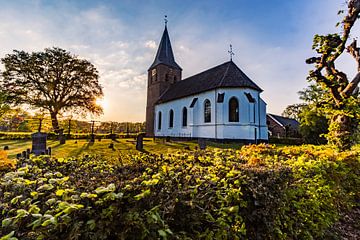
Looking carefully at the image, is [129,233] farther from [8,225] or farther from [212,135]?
[212,135]

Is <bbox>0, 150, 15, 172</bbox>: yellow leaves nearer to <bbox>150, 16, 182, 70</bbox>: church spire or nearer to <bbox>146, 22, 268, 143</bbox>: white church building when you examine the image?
<bbox>146, 22, 268, 143</bbox>: white church building

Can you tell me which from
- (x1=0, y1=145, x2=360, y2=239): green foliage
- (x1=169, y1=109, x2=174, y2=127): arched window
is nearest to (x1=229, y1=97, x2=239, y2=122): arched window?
(x1=169, y1=109, x2=174, y2=127): arched window

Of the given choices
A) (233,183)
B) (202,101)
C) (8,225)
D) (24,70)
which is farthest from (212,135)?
(24,70)

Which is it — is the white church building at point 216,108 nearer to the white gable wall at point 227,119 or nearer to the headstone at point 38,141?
the white gable wall at point 227,119

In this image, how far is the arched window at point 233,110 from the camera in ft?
67.2

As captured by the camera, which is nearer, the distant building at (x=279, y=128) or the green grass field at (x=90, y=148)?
the green grass field at (x=90, y=148)

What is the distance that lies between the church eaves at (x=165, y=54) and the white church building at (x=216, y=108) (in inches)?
56.2

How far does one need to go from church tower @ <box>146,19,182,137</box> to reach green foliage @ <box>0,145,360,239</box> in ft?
97.1

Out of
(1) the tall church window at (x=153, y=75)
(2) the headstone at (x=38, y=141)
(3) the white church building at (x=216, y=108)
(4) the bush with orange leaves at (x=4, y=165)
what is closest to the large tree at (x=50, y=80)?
(1) the tall church window at (x=153, y=75)

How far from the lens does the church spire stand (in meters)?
31.9

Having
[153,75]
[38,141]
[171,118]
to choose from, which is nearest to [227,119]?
[171,118]

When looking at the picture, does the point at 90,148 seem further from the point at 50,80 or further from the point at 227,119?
the point at 50,80

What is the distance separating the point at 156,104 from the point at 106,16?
23.6 meters

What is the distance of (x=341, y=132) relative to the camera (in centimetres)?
773
